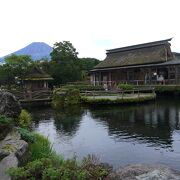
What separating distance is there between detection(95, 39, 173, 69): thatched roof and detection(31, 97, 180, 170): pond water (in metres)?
29.0

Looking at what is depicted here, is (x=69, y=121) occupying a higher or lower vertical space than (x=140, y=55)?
lower

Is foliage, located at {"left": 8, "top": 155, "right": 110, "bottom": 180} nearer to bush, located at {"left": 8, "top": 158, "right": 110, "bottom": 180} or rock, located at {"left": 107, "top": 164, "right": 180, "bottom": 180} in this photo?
bush, located at {"left": 8, "top": 158, "right": 110, "bottom": 180}

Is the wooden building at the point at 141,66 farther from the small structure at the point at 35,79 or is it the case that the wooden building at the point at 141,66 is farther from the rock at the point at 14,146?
the rock at the point at 14,146

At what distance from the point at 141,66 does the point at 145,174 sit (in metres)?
54.9

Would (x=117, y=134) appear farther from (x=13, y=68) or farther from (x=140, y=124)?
(x=13, y=68)

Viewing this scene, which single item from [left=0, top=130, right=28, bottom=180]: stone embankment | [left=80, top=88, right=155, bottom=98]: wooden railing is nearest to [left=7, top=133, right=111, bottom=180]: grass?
[left=0, top=130, right=28, bottom=180]: stone embankment

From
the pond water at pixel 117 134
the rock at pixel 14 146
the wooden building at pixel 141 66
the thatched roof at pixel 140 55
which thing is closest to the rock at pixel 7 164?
the rock at pixel 14 146

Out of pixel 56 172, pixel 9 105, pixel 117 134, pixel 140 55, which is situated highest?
pixel 140 55

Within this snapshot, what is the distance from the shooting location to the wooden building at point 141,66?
58.4 m

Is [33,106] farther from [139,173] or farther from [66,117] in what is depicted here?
[139,173]

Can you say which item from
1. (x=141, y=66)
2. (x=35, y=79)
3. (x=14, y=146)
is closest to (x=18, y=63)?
(x=35, y=79)

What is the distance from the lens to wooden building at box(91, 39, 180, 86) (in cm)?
5840

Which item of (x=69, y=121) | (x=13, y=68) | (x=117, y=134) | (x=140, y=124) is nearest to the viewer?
(x=117, y=134)

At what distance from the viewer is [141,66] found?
204 feet
